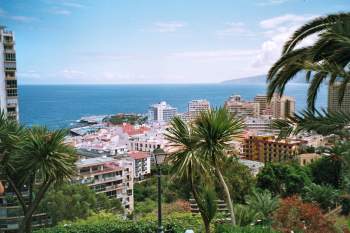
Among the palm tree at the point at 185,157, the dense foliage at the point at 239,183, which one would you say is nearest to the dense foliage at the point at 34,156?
the palm tree at the point at 185,157

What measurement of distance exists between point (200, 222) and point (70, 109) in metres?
141

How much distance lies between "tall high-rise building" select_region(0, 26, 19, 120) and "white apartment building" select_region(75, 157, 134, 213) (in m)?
11.6

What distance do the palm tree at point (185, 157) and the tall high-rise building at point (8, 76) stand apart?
692 inches

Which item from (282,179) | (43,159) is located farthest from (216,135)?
(282,179)

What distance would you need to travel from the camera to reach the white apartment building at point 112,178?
34.2 meters

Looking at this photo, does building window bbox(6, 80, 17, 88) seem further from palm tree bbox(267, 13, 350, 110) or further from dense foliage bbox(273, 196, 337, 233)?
palm tree bbox(267, 13, 350, 110)

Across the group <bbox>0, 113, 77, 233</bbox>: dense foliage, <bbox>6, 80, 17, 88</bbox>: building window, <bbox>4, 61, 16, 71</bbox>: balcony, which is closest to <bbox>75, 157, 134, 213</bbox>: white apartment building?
<bbox>6, 80, 17, 88</bbox>: building window

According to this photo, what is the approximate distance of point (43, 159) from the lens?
8352 mm

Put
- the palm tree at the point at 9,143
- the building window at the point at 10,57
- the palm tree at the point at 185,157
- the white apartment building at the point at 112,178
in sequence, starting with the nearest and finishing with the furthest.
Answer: the palm tree at the point at 185,157
the palm tree at the point at 9,143
the building window at the point at 10,57
the white apartment building at the point at 112,178

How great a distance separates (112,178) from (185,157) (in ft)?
98.1

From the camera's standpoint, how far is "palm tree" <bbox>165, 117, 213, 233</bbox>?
6867mm

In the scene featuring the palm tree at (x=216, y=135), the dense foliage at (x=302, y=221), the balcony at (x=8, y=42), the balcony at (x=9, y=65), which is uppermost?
the balcony at (x=8, y=42)

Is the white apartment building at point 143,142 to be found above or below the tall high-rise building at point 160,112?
below

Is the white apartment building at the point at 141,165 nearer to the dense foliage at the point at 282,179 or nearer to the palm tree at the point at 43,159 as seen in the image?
the dense foliage at the point at 282,179
